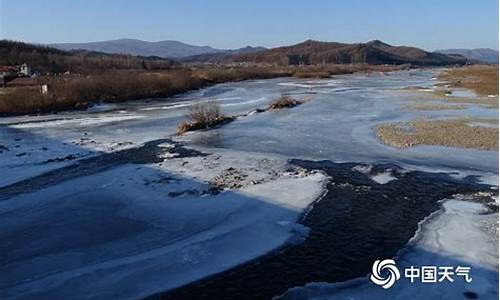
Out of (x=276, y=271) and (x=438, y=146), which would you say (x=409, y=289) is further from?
(x=438, y=146)

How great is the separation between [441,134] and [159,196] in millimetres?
9441

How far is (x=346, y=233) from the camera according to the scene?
7.68m

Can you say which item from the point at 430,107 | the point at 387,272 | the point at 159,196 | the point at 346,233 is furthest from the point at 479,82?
the point at 387,272

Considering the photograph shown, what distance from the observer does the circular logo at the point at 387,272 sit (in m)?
6.06

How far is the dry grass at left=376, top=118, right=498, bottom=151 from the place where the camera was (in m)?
14.1

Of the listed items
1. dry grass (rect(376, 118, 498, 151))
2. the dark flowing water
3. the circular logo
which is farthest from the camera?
dry grass (rect(376, 118, 498, 151))

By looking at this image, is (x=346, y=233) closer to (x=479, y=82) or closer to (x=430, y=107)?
(x=430, y=107)

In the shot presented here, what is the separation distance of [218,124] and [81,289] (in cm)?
1349

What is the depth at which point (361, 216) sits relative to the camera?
8.41m

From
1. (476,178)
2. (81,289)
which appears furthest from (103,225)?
(476,178)

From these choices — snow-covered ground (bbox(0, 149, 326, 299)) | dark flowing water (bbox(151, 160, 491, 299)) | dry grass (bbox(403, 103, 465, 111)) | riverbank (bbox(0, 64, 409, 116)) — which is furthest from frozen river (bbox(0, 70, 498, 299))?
riverbank (bbox(0, 64, 409, 116))

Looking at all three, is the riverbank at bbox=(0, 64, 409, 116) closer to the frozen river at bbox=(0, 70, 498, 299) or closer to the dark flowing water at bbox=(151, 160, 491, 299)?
the frozen river at bbox=(0, 70, 498, 299)

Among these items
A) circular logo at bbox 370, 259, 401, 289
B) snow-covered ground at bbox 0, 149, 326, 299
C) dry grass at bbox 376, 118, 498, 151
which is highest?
dry grass at bbox 376, 118, 498, 151

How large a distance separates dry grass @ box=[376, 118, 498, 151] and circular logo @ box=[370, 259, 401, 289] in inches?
309
